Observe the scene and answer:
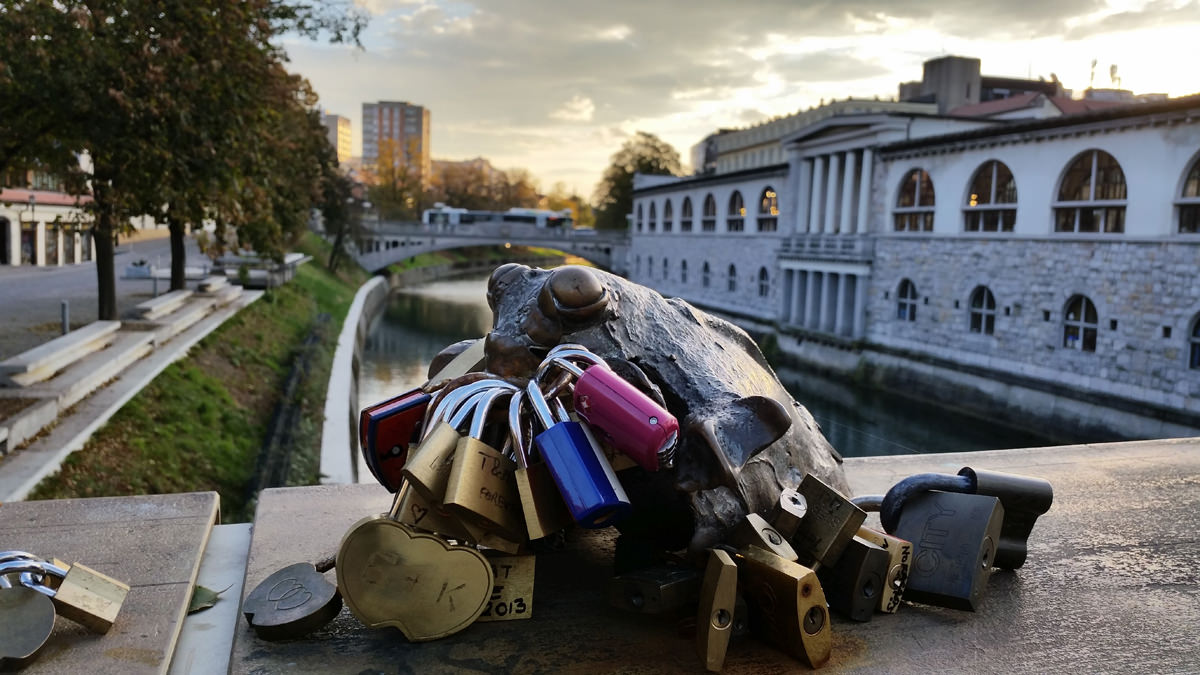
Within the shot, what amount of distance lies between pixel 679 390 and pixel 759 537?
619 mm

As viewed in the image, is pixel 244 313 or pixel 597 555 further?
pixel 244 313

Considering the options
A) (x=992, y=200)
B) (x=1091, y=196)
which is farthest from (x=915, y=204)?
(x=1091, y=196)

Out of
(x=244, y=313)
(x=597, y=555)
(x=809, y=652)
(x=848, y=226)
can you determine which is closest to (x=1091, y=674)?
(x=809, y=652)

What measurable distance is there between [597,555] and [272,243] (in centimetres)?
2349

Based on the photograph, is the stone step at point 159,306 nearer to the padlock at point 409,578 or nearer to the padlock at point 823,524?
the padlock at point 409,578

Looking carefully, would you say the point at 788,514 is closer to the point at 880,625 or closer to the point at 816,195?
the point at 880,625

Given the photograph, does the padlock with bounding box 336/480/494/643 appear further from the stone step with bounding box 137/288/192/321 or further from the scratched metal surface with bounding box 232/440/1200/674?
the stone step with bounding box 137/288/192/321

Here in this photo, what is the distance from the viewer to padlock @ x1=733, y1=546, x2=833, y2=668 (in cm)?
287

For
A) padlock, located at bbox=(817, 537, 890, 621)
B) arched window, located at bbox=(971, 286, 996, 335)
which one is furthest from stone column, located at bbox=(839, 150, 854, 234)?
padlock, located at bbox=(817, 537, 890, 621)

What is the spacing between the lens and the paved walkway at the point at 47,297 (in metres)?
17.4

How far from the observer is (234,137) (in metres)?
13.7

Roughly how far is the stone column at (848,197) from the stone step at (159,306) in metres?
24.0

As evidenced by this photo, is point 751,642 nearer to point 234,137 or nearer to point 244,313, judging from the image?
point 234,137

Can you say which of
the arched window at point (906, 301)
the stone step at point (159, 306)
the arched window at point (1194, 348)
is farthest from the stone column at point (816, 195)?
the stone step at point (159, 306)
